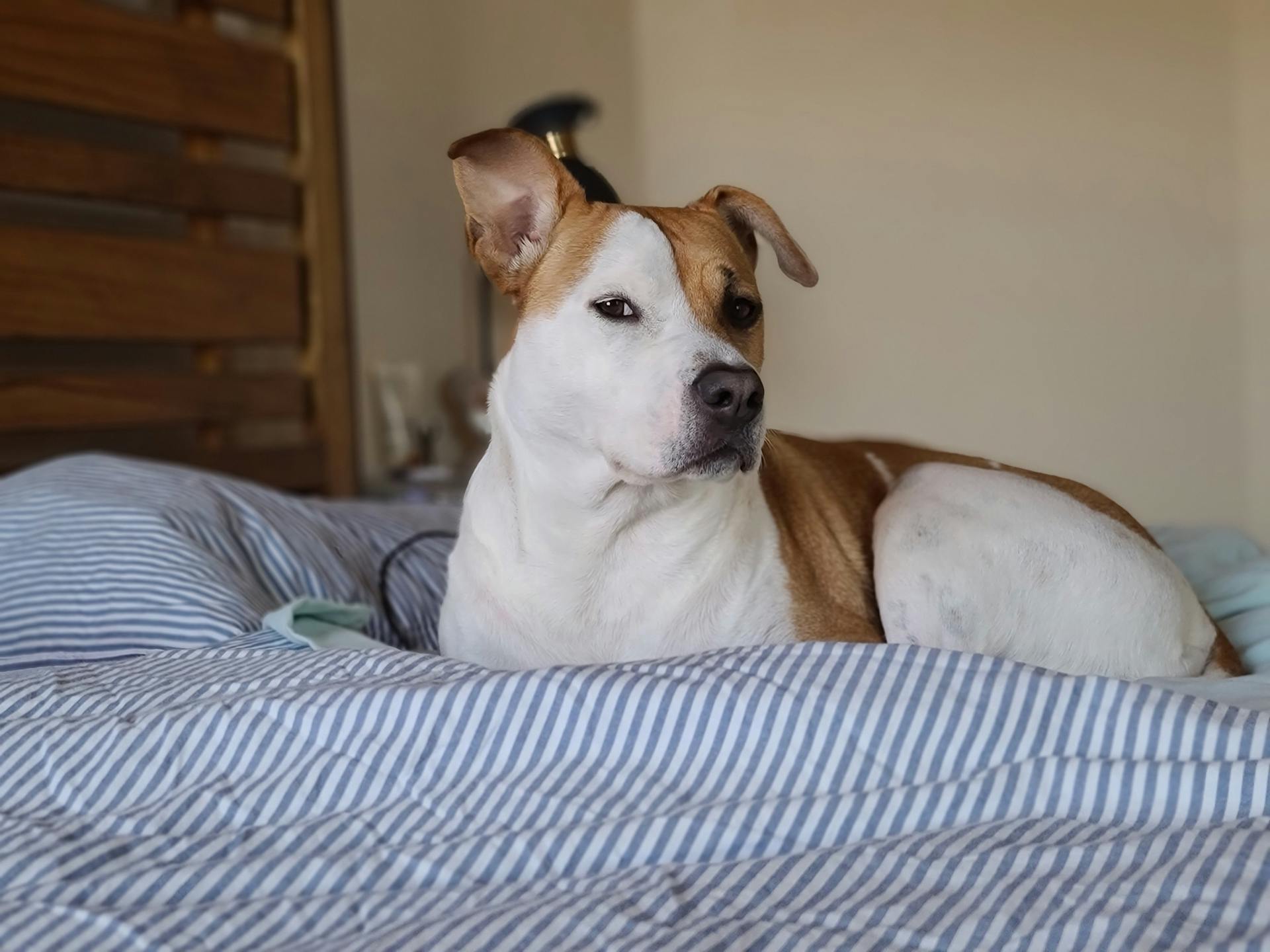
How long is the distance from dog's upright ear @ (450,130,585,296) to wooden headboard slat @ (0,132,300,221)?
1641mm

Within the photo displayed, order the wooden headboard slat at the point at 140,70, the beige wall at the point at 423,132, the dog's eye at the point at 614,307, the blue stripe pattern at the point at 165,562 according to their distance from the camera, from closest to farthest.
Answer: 1. the dog's eye at the point at 614,307
2. the blue stripe pattern at the point at 165,562
3. the wooden headboard slat at the point at 140,70
4. the beige wall at the point at 423,132

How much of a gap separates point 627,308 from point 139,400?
198cm

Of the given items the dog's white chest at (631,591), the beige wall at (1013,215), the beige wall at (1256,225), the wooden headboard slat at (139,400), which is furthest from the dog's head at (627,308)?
the beige wall at (1256,225)

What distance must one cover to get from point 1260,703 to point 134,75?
2.89 m

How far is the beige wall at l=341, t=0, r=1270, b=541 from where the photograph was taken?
4629mm

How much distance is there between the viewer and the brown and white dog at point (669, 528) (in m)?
1.47

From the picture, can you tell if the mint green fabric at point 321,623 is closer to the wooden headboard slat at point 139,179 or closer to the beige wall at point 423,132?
the wooden headboard slat at point 139,179

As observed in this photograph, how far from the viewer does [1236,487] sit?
4.79 metres

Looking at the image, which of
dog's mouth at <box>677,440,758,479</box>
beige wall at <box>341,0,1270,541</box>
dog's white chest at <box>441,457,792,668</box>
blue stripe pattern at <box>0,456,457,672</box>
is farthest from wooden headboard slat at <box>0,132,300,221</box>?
dog's mouth at <box>677,440,758,479</box>

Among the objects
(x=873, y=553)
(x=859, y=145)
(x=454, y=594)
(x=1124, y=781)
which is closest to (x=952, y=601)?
(x=873, y=553)

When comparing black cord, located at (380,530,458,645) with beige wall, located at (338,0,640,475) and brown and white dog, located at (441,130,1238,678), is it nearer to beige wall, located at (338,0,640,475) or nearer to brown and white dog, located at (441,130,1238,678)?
brown and white dog, located at (441,130,1238,678)

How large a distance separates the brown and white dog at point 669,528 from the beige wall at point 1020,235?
2.98 meters

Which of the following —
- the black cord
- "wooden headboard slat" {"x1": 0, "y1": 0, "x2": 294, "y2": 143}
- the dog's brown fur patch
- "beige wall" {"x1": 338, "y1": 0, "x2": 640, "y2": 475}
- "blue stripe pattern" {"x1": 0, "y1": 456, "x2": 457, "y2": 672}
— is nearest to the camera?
the dog's brown fur patch

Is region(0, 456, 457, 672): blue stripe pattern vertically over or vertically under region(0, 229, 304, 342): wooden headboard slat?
under
